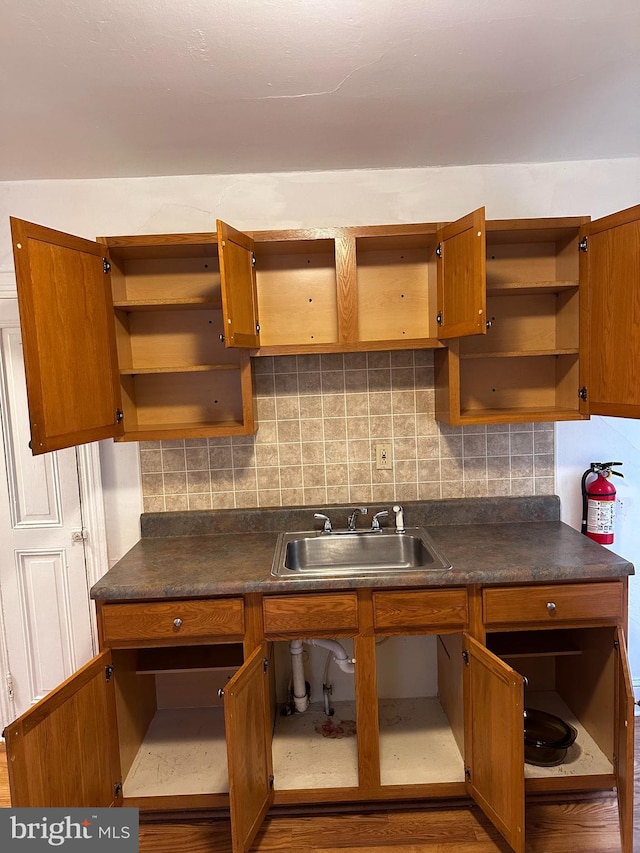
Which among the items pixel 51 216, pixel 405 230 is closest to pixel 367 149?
pixel 405 230

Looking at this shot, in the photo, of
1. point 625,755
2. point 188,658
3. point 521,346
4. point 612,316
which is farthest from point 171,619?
point 612,316

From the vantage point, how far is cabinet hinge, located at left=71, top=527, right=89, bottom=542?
2.13 meters

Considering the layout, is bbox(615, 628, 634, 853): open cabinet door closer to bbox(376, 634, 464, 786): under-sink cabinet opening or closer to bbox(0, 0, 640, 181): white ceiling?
bbox(376, 634, 464, 786): under-sink cabinet opening

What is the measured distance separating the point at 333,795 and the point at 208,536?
3.36 feet

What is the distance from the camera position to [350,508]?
6.86ft

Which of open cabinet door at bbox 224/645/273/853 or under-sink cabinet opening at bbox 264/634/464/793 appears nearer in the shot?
open cabinet door at bbox 224/645/273/853

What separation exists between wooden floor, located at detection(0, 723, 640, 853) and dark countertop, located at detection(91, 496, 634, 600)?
812 millimetres

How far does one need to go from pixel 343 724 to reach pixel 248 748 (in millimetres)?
689

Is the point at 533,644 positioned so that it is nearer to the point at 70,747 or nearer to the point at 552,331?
the point at 552,331

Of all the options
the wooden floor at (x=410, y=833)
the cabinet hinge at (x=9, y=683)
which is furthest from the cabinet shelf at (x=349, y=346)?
the cabinet hinge at (x=9, y=683)

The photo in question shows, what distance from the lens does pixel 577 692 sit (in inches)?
76.5

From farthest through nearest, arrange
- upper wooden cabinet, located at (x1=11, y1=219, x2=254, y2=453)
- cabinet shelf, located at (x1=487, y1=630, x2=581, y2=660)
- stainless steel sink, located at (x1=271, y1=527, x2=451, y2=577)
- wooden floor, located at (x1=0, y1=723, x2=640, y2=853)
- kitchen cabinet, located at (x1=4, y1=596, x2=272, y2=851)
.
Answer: stainless steel sink, located at (x1=271, y1=527, x2=451, y2=577) < cabinet shelf, located at (x1=487, y1=630, x2=581, y2=660) < wooden floor, located at (x1=0, y1=723, x2=640, y2=853) < upper wooden cabinet, located at (x1=11, y1=219, x2=254, y2=453) < kitchen cabinet, located at (x1=4, y1=596, x2=272, y2=851)

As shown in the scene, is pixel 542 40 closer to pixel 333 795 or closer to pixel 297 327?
pixel 297 327

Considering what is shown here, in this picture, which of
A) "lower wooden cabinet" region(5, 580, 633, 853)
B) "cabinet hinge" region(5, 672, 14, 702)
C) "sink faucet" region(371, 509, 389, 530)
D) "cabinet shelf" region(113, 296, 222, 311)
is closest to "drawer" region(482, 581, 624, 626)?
"lower wooden cabinet" region(5, 580, 633, 853)
